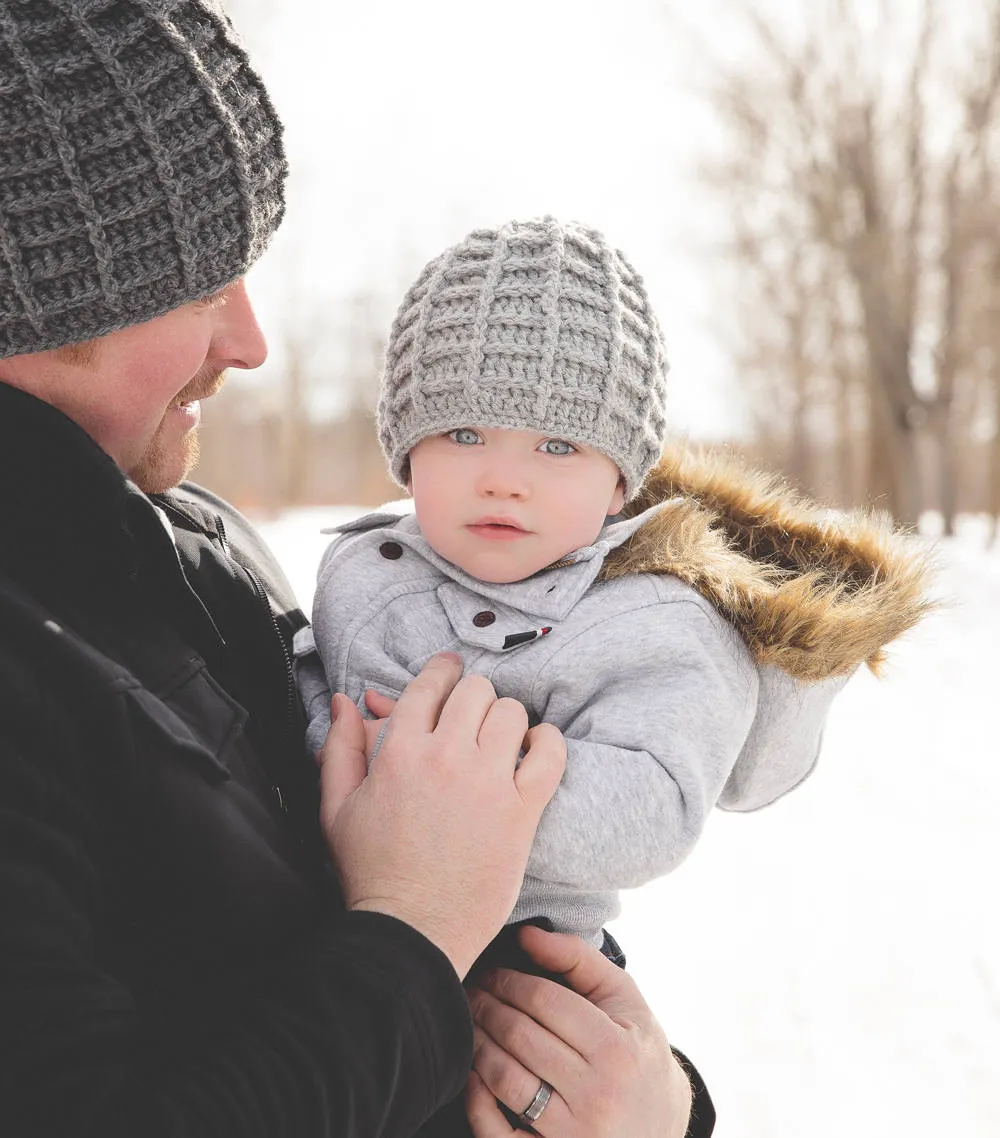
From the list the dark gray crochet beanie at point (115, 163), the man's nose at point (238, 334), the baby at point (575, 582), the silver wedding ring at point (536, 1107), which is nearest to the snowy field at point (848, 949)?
the baby at point (575, 582)

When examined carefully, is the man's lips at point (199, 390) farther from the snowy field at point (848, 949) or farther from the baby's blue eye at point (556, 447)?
the snowy field at point (848, 949)

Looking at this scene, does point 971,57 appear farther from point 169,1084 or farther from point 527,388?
point 169,1084

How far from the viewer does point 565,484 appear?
6.15ft

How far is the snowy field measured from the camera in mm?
2943

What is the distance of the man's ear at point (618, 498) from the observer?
2.05 m

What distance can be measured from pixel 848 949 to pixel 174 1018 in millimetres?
3185

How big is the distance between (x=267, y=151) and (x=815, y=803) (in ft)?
14.7

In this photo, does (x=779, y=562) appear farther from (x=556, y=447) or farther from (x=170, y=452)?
(x=170, y=452)

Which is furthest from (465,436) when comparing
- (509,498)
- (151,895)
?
(151,895)

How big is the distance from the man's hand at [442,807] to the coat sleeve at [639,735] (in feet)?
0.37

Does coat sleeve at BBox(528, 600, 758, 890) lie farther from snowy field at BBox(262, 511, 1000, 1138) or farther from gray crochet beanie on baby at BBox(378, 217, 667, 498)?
snowy field at BBox(262, 511, 1000, 1138)

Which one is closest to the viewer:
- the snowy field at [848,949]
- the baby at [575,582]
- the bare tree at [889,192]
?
the baby at [575,582]

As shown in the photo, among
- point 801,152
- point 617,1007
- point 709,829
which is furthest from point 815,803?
point 801,152

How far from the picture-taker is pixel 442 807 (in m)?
1.39
